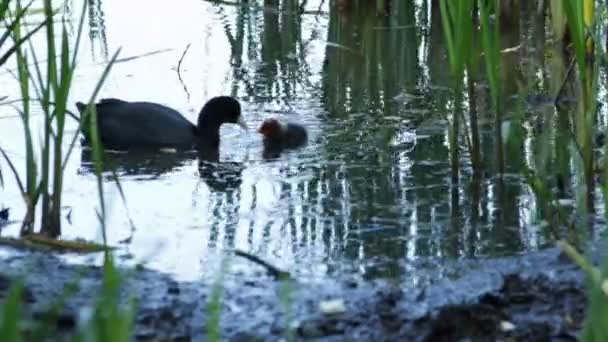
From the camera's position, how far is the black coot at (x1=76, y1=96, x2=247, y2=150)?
771cm

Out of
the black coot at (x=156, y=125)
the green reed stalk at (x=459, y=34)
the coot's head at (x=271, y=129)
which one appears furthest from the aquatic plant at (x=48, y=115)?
the black coot at (x=156, y=125)

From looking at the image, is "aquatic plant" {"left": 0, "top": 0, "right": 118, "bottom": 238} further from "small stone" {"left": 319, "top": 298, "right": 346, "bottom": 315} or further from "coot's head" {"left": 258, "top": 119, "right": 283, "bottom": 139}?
"coot's head" {"left": 258, "top": 119, "right": 283, "bottom": 139}

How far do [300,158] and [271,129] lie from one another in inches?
14.1

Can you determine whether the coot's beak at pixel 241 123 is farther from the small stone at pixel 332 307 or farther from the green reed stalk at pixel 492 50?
the small stone at pixel 332 307

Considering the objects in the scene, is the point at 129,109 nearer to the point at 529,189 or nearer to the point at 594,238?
the point at 529,189

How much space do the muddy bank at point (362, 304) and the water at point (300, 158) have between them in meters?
0.24

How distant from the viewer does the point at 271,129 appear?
24.5 ft

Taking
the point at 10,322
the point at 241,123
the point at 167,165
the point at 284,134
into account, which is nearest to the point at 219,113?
the point at 241,123

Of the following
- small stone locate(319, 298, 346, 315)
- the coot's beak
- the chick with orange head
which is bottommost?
small stone locate(319, 298, 346, 315)

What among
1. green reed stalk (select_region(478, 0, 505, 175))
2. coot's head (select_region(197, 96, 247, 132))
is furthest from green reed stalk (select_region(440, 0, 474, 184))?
coot's head (select_region(197, 96, 247, 132))

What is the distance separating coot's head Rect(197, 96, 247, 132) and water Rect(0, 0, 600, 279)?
0.16 m

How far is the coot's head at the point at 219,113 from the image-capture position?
7.70m

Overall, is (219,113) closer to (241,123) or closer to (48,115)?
(241,123)

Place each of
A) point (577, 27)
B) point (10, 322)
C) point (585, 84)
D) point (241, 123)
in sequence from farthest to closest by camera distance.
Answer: point (241, 123) → point (585, 84) → point (577, 27) → point (10, 322)
